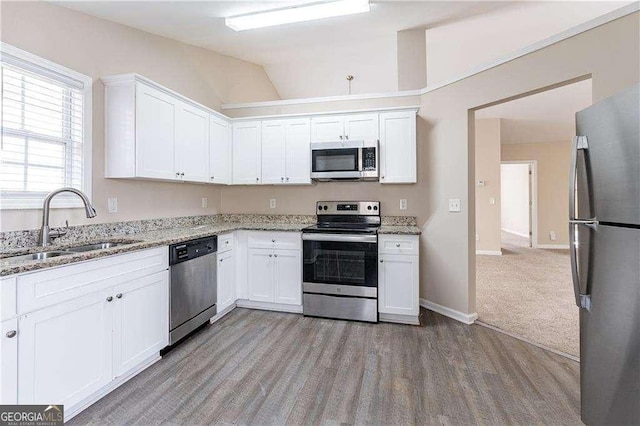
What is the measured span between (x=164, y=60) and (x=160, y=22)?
42 centimetres

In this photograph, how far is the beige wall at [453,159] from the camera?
2209mm

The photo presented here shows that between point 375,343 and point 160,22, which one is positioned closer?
point 375,343

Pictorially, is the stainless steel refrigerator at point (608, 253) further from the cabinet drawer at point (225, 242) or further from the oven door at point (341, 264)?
the cabinet drawer at point (225, 242)

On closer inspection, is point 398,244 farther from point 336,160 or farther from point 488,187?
point 488,187

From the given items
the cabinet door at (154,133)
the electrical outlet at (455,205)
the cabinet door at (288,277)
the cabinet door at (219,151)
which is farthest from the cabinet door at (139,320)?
the electrical outlet at (455,205)

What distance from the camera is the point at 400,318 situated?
120 inches

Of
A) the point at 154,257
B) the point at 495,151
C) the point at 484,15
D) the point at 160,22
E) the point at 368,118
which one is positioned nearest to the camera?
the point at 154,257

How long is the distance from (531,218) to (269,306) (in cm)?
728

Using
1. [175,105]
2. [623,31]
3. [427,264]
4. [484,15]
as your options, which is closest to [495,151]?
[484,15]

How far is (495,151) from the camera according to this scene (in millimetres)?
6441

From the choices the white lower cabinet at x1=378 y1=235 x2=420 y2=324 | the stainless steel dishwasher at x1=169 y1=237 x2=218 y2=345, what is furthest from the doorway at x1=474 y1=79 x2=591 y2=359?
the stainless steel dishwasher at x1=169 y1=237 x2=218 y2=345

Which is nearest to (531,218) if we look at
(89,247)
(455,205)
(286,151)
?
(455,205)

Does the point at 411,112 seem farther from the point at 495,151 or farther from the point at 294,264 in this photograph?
the point at 495,151

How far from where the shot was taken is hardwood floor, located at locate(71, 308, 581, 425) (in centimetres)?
175
